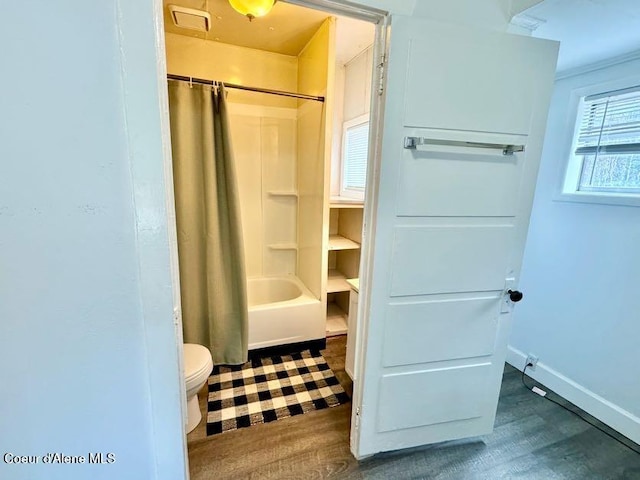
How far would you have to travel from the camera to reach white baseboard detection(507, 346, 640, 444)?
166cm

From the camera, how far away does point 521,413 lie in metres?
1.84

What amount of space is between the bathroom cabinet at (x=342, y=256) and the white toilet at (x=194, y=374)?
49.7 inches

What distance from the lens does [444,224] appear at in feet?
4.21

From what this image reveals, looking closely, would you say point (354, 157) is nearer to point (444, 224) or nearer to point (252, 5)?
point (252, 5)

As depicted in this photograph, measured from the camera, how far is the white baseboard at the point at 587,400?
166cm

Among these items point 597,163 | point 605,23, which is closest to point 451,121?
point 605,23

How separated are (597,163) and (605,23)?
0.89 metres

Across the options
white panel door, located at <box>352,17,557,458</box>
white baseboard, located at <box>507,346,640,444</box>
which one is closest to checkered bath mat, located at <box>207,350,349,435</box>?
white panel door, located at <box>352,17,557,458</box>

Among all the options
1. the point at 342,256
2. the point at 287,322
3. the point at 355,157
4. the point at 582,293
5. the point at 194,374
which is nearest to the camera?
the point at 194,374

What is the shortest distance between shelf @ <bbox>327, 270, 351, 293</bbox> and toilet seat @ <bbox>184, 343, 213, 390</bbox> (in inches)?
48.0

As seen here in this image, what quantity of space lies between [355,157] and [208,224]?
1.66 meters

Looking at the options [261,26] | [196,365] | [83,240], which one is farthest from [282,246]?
[83,240]

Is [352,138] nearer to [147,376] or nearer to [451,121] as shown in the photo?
[451,121]

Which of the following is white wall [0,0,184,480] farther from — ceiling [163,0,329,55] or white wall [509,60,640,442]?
white wall [509,60,640,442]
